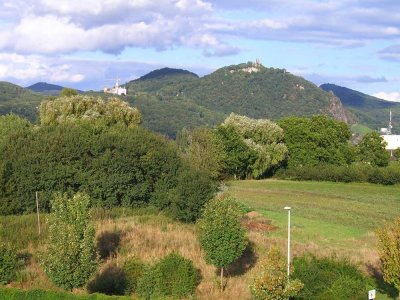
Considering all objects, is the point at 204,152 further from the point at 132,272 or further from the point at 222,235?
the point at 222,235

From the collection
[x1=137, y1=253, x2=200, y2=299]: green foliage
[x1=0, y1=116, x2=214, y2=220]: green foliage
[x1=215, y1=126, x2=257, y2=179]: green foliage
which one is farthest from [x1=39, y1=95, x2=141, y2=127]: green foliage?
[x1=137, y1=253, x2=200, y2=299]: green foliage

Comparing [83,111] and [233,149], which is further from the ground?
[83,111]

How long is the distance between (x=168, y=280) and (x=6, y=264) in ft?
24.6

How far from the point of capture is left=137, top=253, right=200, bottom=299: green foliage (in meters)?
25.0

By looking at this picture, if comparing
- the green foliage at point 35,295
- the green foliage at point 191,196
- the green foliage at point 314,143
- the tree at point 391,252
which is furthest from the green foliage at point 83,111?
the tree at point 391,252

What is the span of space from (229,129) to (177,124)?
413 ft

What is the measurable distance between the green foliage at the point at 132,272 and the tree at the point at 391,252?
1042 cm

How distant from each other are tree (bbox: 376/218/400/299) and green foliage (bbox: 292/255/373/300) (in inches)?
61.8

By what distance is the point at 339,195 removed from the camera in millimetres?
59656

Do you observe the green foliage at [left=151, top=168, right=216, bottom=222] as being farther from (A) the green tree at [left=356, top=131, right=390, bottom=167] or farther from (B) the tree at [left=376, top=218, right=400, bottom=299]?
(A) the green tree at [left=356, top=131, right=390, bottom=167]

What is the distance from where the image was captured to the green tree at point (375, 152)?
81.1 meters

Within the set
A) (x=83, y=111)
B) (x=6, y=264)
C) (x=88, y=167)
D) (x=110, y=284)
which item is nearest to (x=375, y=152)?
(x=83, y=111)

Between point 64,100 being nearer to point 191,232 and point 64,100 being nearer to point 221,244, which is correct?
point 191,232

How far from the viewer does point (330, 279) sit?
2536 centimetres
